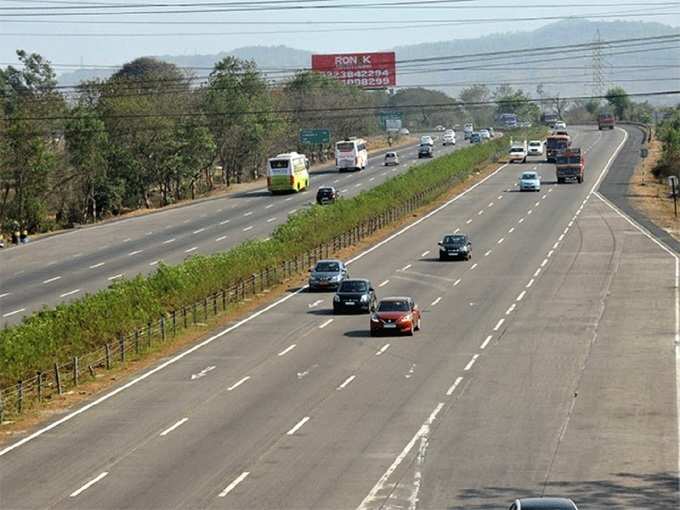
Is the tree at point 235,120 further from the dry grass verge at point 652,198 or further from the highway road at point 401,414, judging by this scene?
the highway road at point 401,414

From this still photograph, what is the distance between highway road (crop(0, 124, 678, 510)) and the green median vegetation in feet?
9.17

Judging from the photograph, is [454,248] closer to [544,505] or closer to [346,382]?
[346,382]

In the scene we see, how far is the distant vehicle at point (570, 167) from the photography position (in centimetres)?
12921

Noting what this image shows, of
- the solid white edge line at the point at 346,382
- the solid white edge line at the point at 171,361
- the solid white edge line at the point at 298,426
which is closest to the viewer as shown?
the solid white edge line at the point at 298,426

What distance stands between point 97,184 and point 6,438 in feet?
317

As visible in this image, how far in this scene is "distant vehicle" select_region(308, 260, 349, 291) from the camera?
226 feet

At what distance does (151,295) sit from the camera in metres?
57.2

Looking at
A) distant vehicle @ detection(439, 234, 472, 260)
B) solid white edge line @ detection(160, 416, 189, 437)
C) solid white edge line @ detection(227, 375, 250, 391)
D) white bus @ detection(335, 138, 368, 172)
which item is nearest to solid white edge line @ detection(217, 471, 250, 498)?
solid white edge line @ detection(160, 416, 189, 437)

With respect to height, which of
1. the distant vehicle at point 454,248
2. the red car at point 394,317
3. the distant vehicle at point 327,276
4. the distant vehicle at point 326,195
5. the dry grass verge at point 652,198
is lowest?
the dry grass verge at point 652,198

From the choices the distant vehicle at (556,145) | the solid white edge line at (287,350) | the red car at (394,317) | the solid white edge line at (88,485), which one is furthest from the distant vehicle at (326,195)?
the solid white edge line at (88,485)

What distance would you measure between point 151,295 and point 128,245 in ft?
124

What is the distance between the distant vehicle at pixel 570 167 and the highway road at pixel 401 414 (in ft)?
195

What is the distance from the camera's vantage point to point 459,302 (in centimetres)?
6350

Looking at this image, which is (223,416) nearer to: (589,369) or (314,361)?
(314,361)
